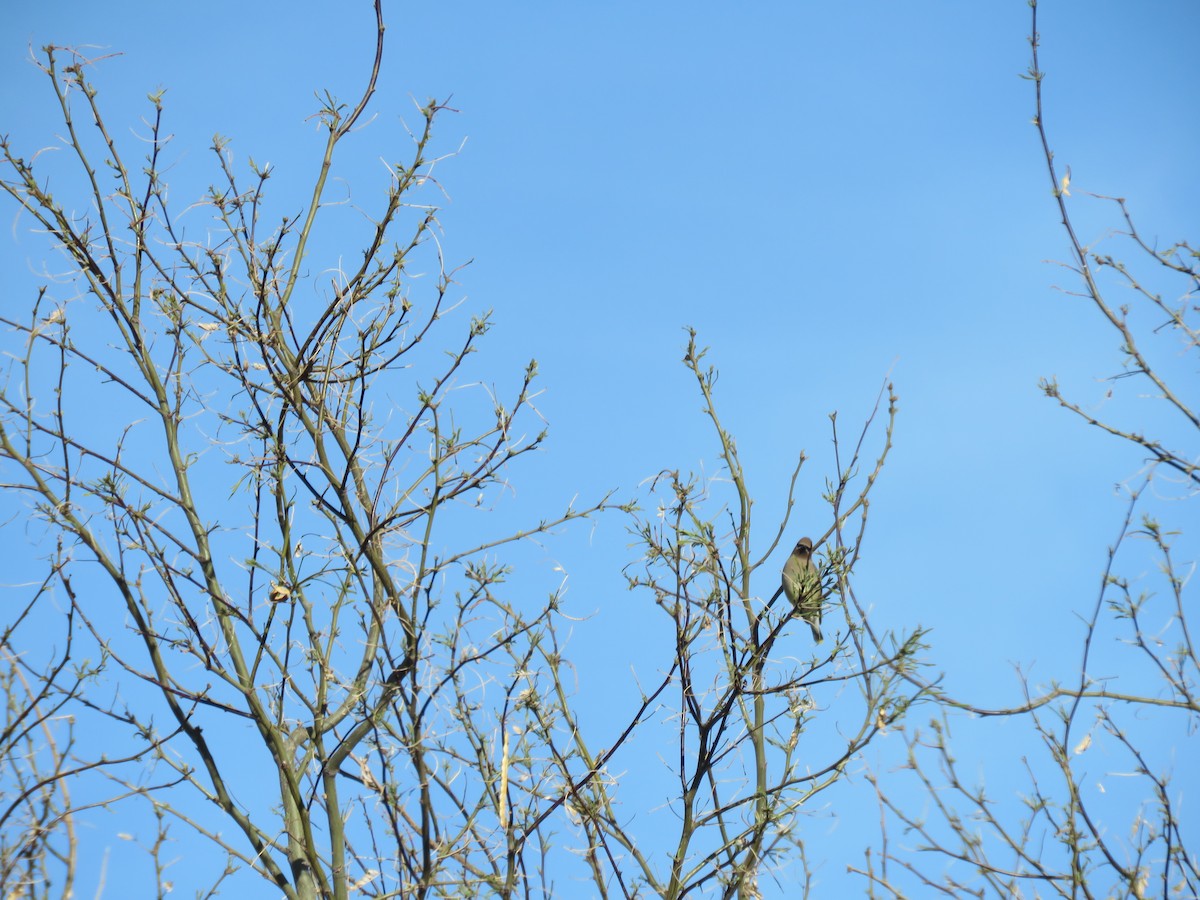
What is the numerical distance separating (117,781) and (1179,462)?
11.4 feet

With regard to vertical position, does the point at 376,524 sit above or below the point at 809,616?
above

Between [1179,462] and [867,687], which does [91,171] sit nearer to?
[867,687]

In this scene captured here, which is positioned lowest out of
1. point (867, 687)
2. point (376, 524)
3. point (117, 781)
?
point (117, 781)

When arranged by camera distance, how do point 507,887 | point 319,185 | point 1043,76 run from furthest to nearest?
point 1043,76 → point 319,185 → point 507,887

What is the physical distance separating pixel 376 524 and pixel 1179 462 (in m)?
2.59

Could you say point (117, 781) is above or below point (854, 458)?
below

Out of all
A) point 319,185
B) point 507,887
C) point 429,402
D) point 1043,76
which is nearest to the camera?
point 507,887

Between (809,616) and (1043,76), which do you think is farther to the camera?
(1043,76)

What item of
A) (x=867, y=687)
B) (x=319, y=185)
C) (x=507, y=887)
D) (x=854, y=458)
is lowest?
(x=507, y=887)

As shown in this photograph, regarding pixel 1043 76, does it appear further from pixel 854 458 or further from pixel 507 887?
pixel 507 887

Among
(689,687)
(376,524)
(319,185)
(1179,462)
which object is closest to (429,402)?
(376,524)

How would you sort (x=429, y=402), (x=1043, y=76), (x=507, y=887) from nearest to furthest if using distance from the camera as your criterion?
(x=507, y=887) → (x=429, y=402) → (x=1043, y=76)

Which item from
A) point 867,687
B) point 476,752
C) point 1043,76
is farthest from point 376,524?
point 1043,76

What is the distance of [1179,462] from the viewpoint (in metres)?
3.64
